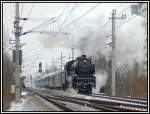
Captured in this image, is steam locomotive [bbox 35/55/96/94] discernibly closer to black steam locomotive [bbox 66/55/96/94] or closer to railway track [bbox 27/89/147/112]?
black steam locomotive [bbox 66/55/96/94]

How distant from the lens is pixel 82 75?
1608 inches

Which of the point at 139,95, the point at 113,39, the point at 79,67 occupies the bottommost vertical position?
the point at 139,95

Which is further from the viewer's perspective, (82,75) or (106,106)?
(82,75)

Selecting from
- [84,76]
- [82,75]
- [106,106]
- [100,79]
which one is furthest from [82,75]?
[106,106]

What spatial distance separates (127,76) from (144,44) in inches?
164

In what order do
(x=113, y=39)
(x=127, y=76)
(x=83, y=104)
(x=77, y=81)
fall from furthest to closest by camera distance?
(x=127, y=76) → (x=113, y=39) → (x=77, y=81) → (x=83, y=104)

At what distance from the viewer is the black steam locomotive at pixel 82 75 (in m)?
40.2

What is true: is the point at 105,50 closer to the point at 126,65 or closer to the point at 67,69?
the point at 126,65

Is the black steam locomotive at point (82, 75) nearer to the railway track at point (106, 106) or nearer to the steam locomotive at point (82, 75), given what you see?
the steam locomotive at point (82, 75)

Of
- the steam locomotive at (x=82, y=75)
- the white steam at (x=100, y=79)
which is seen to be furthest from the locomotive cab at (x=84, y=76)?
the white steam at (x=100, y=79)

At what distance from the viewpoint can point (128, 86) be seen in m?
45.0

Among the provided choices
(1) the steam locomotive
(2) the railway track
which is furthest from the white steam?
(2) the railway track

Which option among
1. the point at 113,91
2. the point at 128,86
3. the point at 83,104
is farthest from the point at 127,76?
the point at 83,104

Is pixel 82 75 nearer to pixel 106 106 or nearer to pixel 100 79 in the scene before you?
pixel 100 79
